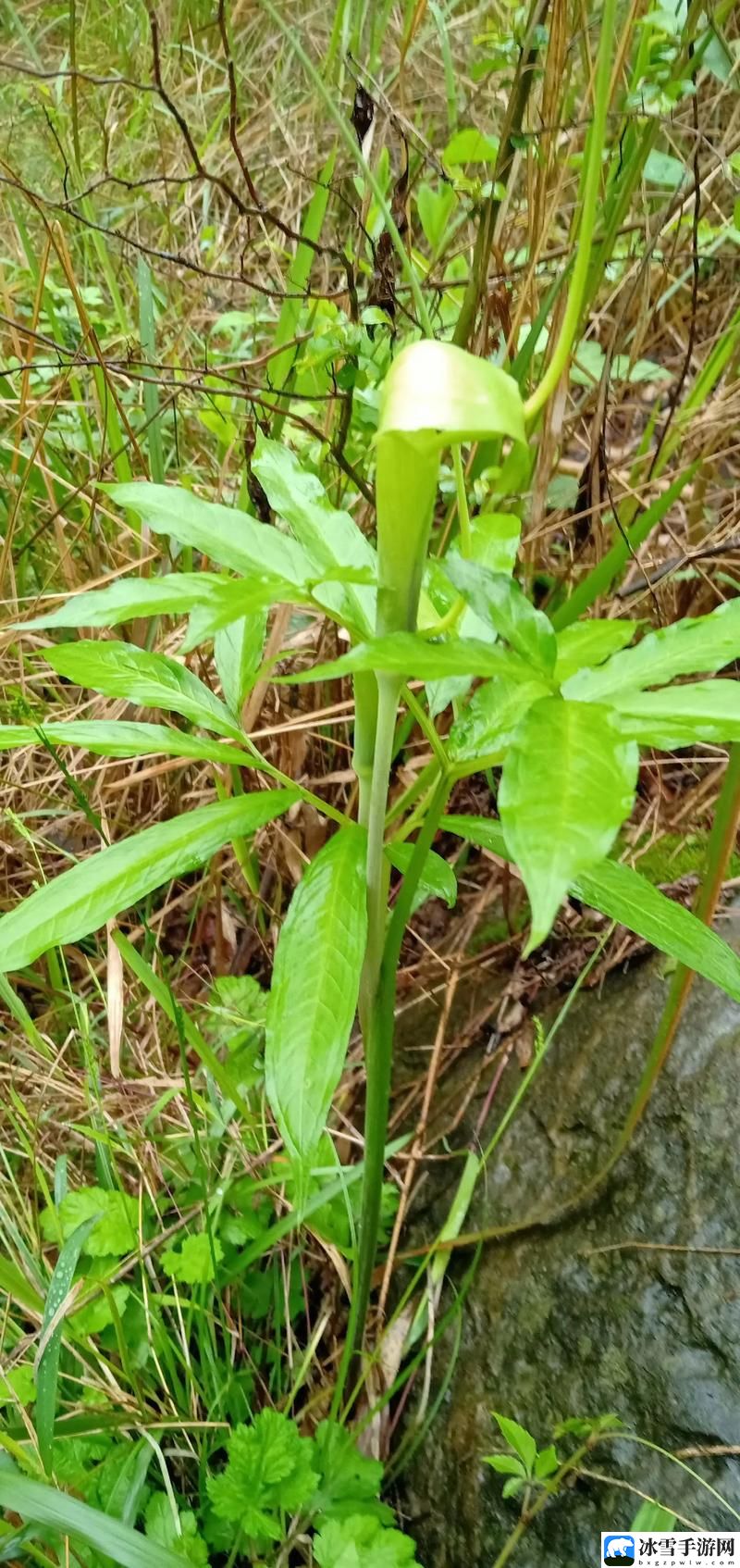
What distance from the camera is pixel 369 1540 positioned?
0.84 meters

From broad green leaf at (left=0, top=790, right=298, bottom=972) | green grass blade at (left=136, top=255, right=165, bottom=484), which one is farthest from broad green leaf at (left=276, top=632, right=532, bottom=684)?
green grass blade at (left=136, top=255, right=165, bottom=484)

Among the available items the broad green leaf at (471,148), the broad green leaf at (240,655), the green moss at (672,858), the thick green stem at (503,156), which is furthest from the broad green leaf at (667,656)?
the broad green leaf at (471,148)

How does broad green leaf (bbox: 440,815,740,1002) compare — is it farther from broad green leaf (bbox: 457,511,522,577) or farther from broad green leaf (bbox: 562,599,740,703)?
broad green leaf (bbox: 457,511,522,577)

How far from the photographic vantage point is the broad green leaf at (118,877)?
0.63m

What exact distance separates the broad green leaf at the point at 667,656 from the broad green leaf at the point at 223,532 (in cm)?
20

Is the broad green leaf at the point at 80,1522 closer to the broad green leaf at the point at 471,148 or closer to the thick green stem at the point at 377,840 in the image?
the thick green stem at the point at 377,840

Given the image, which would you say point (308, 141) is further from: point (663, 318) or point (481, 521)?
point (481, 521)

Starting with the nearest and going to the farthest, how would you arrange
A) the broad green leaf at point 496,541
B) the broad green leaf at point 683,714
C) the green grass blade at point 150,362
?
the broad green leaf at point 683,714 → the broad green leaf at point 496,541 → the green grass blade at point 150,362

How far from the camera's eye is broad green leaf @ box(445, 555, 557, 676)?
1.62ft

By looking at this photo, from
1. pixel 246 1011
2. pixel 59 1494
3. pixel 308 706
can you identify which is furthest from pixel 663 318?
pixel 59 1494

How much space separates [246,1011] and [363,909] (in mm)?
622

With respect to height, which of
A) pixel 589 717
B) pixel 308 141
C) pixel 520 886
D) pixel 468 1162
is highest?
pixel 308 141

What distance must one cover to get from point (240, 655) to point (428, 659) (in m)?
0.37

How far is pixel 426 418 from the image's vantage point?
0.41 m
